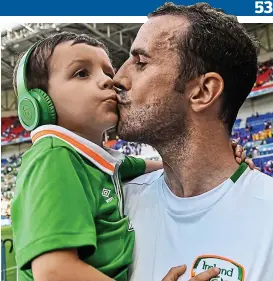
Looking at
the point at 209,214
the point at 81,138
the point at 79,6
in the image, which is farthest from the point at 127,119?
the point at 79,6

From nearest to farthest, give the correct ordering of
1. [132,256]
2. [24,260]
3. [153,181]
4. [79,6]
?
[24,260]
[132,256]
[153,181]
[79,6]

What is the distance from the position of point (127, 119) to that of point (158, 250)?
0.63 ft

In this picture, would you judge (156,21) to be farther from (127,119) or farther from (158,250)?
(158,250)

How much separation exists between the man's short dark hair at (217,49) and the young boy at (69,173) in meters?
0.12

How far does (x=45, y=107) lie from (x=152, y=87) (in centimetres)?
16

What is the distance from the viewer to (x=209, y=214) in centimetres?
60

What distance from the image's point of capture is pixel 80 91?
2.11ft

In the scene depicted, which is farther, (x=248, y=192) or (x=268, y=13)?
(x=268, y=13)

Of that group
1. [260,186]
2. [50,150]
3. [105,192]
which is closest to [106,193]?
[105,192]

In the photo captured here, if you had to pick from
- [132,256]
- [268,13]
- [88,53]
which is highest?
[268,13]

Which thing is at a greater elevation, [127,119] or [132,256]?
[127,119]

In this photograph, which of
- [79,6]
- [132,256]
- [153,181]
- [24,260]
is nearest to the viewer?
[24,260]

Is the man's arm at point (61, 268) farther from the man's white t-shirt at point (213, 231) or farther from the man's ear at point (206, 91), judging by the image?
the man's ear at point (206, 91)

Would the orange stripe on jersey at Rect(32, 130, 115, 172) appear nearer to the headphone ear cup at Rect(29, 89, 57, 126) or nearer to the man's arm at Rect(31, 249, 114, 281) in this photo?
the headphone ear cup at Rect(29, 89, 57, 126)
